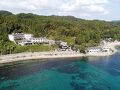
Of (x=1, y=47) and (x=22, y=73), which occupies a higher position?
(x=1, y=47)

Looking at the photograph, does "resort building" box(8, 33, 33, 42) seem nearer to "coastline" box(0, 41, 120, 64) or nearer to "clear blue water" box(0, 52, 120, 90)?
"coastline" box(0, 41, 120, 64)

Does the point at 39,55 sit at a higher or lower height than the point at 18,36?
lower

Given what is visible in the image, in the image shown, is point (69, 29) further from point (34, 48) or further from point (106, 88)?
point (106, 88)

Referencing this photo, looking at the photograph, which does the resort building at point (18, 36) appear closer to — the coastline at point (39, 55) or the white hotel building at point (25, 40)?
the white hotel building at point (25, 40)

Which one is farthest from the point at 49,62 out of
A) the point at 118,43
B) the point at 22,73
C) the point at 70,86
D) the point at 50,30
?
the point at 118,43

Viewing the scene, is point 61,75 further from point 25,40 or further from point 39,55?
point 25,40

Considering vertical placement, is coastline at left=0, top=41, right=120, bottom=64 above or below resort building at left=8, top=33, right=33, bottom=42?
below

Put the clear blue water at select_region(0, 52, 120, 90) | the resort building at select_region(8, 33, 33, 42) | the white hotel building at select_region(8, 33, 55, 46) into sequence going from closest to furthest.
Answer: the clear blue water at select_region(0, 52, 120, 90), the white hotel building at select_region(8, 33, 55, 46), the resort building at select_region(8, 33, 33, 42)

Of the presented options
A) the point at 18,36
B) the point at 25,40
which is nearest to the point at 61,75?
the point at 25,40

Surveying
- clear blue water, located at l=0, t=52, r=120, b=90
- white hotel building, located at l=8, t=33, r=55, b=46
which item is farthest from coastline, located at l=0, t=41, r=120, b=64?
white hotel building, located at l=8, t=33, r=55, b=46
